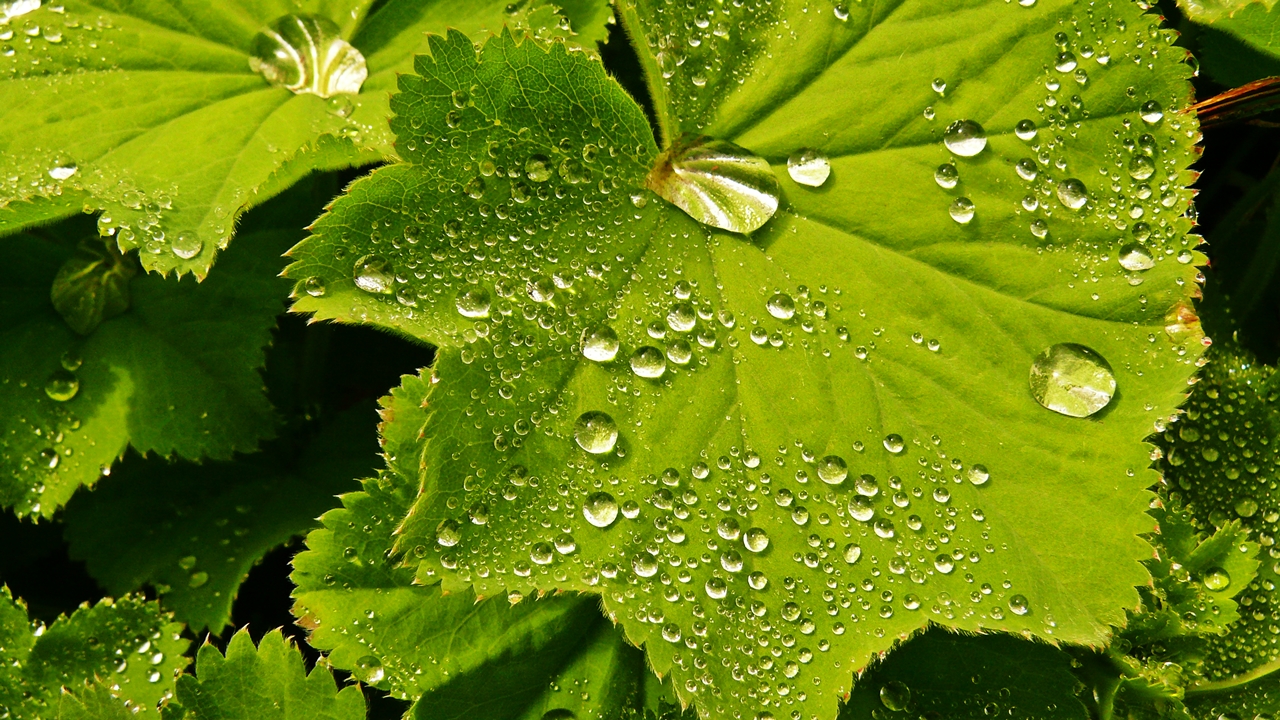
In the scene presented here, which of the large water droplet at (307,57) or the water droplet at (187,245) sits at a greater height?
the large water droplet at (307,57)

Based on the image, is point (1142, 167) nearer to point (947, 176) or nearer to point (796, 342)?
point (947, 176)

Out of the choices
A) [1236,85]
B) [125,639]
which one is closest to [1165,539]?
[1236,85]

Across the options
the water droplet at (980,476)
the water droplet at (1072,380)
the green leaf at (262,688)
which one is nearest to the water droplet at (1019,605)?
the water droplet at (980,476)

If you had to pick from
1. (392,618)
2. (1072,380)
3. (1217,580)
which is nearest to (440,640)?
(392,618)

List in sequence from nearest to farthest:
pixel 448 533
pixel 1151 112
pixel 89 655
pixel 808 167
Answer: pixel 448 533 → pixel 1151 112 → pixel 808 167 → pixel 89 655

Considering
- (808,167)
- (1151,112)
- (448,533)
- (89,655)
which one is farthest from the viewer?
(89,655)

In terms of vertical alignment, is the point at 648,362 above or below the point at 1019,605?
above

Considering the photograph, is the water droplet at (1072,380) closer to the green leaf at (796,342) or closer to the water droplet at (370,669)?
the green leaf at (796,342)
